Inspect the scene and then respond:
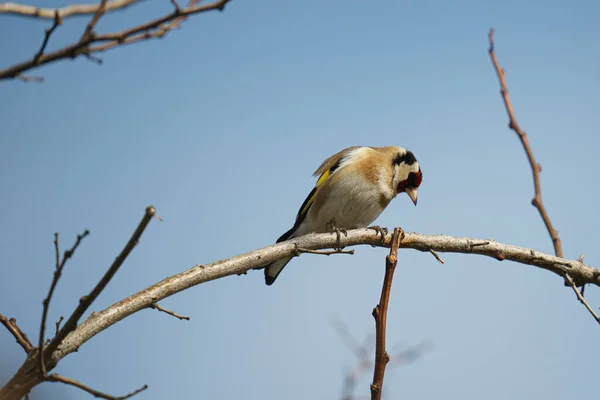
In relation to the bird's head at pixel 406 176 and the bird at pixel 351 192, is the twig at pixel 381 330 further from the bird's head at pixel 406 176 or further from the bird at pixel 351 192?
the bird's head at pixel 406 176

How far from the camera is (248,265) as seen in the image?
4.27 m

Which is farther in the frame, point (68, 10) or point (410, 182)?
point (410, 182)

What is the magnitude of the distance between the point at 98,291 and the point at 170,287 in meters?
1.30

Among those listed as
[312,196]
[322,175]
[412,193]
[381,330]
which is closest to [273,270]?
[312,196]

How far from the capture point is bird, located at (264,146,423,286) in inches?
262

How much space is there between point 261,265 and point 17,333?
158 centimetres

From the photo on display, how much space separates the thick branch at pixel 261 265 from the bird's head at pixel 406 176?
2.13 m

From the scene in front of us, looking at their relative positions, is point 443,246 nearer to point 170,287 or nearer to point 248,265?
point 248,265

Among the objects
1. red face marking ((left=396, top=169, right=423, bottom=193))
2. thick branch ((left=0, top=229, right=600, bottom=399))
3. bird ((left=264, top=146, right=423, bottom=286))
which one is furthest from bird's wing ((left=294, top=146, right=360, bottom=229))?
thick branch ((left=0, top=229, right=600, bottom=399))

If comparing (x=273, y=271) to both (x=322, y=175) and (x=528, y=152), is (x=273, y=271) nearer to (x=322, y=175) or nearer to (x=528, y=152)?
(x=322, y=175)

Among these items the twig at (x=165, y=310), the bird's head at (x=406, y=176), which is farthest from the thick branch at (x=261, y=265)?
the bird's head at (x=406, y=176)

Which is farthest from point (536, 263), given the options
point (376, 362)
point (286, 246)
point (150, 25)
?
point (150, 25)

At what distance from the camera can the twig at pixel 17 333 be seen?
10.8 feet

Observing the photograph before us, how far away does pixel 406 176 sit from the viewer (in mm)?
7316
